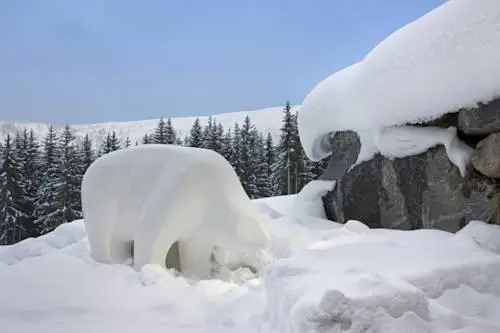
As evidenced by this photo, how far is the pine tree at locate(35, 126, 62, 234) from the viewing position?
24.2 meters

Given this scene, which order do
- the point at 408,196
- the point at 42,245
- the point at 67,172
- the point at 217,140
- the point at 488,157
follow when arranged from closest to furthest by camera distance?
the point at 488,157, the point at 408,196, the point at 42,245, the point at 67,172, the point at 217,140

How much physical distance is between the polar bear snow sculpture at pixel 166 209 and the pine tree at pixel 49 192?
62.7ft

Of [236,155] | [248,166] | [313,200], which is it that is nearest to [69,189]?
[236,155]

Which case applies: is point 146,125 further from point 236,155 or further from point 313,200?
point 313,200

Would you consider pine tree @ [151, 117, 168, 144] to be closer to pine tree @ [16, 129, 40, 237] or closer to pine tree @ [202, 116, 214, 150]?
pine tree @ [202, 116, 214, 150]

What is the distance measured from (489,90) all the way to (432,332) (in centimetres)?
346

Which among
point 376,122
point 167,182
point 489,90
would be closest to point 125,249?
point 167,182

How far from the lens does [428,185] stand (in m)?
5.96

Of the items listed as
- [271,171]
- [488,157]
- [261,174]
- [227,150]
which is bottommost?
[261,174]

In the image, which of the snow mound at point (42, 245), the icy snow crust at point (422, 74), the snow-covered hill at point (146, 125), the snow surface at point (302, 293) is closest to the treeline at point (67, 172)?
the snow mound at point (42, 245)

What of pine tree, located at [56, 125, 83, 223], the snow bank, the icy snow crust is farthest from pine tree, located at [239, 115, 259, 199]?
the snow bank

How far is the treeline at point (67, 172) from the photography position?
79.6 feet

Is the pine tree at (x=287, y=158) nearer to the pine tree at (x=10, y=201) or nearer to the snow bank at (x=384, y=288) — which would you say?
the pine tree at (x=10, y=201)

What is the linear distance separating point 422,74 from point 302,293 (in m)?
4.15
